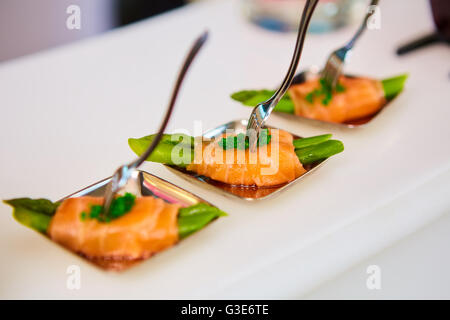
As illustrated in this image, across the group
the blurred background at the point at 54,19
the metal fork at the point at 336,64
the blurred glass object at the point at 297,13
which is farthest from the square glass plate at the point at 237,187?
the blurred background at the point at 54,19

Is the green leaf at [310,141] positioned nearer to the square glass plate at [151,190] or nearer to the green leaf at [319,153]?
the green leaf at [319,153]

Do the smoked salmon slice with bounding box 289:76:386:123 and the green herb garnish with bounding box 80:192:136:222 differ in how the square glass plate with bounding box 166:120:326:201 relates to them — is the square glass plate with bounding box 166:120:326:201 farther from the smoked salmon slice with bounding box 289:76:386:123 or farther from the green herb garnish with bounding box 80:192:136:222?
the smoked salmon slice with bounding box 289:76:386:123

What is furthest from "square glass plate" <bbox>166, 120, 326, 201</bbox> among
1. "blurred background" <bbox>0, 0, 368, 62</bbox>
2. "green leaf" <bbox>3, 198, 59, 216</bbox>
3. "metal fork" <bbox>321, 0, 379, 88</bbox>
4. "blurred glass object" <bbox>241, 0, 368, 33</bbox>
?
"blurred background" <bbox>0, 0, 368, 62</bbox>

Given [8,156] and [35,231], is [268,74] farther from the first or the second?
[35,231]

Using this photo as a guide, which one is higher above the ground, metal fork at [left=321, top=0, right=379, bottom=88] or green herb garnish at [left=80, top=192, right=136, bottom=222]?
metal fork at [left=321, top=0, right=379, bottom=88]

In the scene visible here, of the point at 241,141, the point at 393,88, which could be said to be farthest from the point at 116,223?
the point at 393,88
